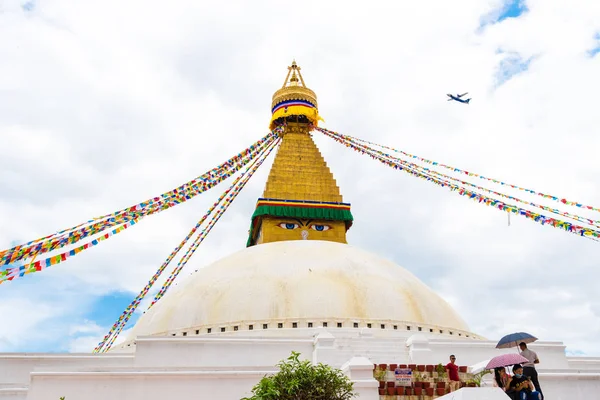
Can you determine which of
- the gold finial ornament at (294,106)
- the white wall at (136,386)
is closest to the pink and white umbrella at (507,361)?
the white wall at (136,386)

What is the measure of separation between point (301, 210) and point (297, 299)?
9.20 meters

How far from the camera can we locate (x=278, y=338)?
443 inches

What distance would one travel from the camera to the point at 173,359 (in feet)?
34.9

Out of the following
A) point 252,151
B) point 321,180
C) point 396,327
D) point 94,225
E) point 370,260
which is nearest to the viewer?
point 94,225

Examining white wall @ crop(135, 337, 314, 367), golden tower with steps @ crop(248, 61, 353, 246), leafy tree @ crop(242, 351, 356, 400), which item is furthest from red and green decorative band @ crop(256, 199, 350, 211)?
leafy tree @ crop(242, 351, 356, 400)

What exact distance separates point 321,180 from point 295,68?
6.83m

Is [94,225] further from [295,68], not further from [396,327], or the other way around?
[295,68]

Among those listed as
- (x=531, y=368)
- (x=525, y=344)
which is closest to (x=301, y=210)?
(x=525, y=344)

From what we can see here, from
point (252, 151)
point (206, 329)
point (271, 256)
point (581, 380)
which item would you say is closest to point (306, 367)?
point (581, 380)

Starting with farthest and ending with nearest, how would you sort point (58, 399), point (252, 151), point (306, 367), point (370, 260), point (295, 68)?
point (295, 68), point (252, 151), point (370, 260), point (58, 399), point (306, 367)

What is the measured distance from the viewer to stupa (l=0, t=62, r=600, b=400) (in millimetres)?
8602

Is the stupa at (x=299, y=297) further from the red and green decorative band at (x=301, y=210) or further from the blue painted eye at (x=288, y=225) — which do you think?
the blue painted eye at (x=288, y=225)

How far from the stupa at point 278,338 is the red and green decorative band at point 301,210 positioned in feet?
18.9

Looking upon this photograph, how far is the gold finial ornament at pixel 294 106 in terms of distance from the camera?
24.7 metres
